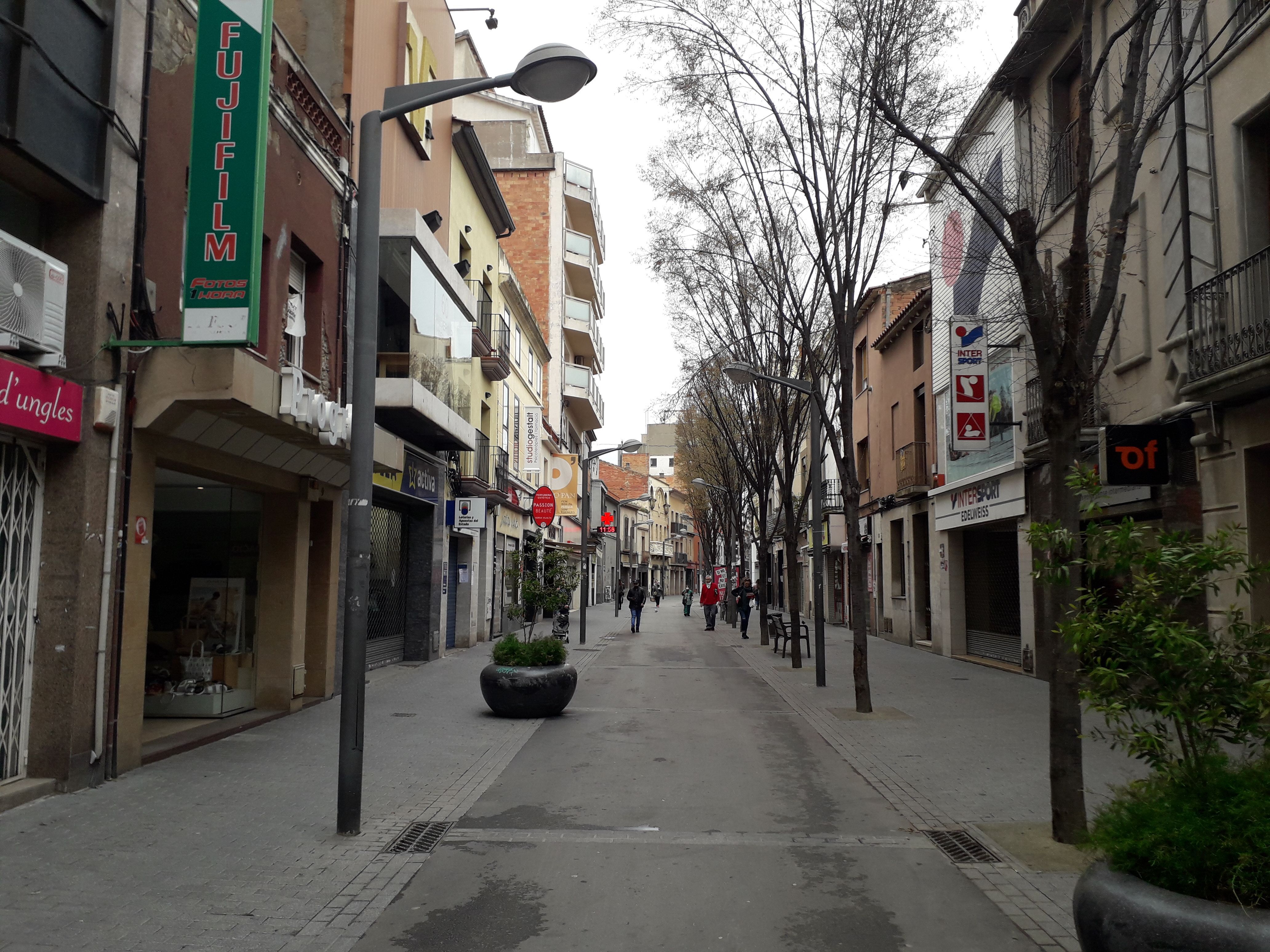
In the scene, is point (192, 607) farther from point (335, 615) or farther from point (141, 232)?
point (141, 232)

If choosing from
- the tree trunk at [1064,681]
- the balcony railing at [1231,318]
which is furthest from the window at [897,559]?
the tree trunk at [1064,681]

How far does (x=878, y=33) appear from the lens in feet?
34.8

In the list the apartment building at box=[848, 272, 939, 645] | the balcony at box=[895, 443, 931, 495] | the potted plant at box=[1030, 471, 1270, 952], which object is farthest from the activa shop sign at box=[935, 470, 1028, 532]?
the potted plant at box=[1030, 471, 1270, 952]

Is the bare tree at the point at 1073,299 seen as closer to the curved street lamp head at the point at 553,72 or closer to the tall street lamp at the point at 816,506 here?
the curved street lamp head at the point at 553,72

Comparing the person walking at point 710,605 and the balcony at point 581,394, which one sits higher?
the balcony at point 581,394

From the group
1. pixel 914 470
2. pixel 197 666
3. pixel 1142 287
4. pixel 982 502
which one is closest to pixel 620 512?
pixel 914 470

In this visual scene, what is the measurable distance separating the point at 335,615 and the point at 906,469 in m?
16.7

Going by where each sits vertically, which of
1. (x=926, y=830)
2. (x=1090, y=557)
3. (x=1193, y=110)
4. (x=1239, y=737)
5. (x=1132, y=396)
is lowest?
(x=926, y=830)

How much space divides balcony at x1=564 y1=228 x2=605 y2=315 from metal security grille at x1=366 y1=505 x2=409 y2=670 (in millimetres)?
22849

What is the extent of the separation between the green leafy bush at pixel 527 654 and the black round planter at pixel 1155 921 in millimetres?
8747

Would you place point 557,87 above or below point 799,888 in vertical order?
above

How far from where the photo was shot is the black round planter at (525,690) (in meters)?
11.7

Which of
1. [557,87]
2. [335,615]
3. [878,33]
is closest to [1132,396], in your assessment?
[878,33]

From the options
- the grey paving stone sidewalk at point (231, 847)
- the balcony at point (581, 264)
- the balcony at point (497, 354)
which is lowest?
the grey paving stone sidewalk at point (231, 847)
